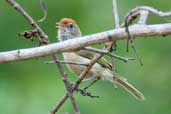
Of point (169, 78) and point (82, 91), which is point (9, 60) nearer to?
point (82, 91)

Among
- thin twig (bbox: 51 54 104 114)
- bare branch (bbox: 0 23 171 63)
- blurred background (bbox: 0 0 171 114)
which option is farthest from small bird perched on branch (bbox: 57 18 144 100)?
bare branch (bbox: 0 23 171 63)

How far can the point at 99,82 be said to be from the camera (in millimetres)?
7785

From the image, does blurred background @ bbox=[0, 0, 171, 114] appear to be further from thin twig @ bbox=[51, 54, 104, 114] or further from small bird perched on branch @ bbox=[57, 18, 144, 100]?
thin twig @ bbox=[51, 54, 104, 114]

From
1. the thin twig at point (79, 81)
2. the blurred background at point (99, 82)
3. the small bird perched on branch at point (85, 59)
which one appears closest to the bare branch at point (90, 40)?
the thin twig at point (79, 81)

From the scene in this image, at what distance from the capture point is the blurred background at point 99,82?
24.4 feet

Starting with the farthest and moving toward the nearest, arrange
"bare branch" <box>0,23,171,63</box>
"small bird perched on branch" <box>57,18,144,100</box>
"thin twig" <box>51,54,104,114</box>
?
"small bird perched on branch" <box>57,18,144,100</box>, "thin twig" <box>51,54,104,114</box>, "bare branch" <box>0,23,171,63</box>

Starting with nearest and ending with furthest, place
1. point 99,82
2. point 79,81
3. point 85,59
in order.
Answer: point 79,81 → point 85,59 → point 99,82

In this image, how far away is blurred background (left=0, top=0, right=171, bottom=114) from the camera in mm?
7438

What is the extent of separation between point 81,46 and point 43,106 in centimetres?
374

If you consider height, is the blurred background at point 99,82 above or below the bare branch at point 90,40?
below

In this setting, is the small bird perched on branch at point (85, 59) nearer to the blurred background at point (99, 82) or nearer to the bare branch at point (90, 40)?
the blurred background at point (99, 82)

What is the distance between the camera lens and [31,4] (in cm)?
799

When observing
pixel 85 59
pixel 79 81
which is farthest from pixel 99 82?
pixel 79 81

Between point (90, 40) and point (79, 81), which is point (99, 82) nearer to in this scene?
point (79, 81)
